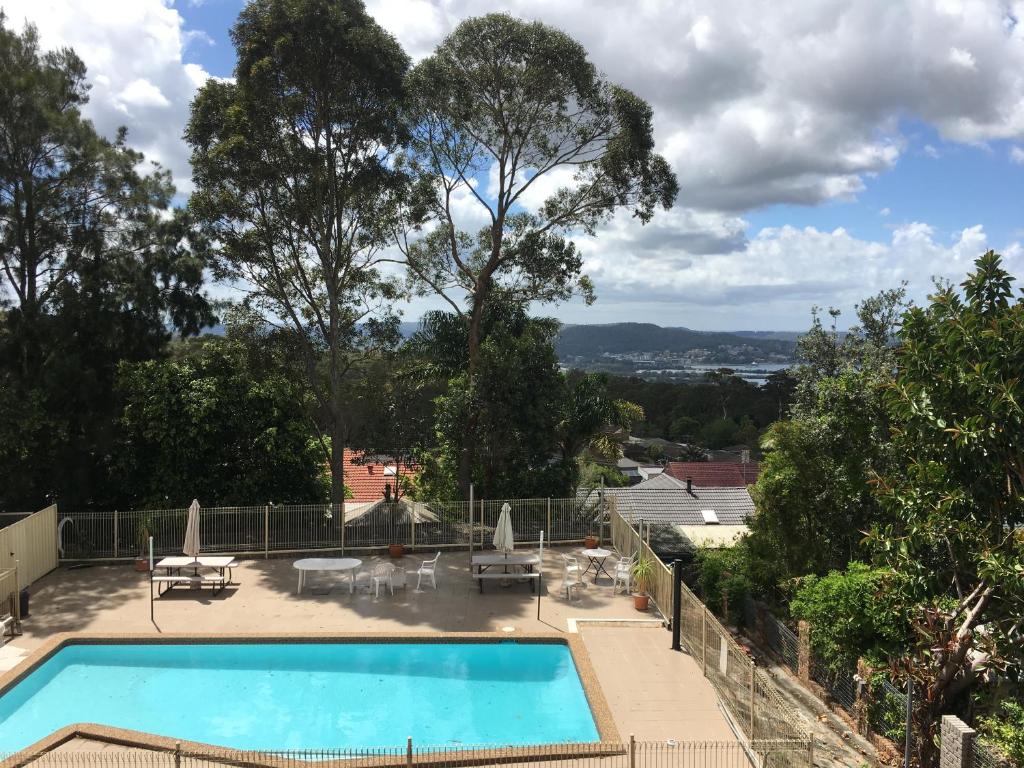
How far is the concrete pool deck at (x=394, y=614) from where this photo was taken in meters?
11.5

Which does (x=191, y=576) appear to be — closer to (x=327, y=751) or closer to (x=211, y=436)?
(x=211, y=436)

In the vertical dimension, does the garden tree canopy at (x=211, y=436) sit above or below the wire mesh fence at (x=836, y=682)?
above

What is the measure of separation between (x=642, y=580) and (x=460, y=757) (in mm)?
6664

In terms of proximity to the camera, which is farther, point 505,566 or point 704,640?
point 505,566

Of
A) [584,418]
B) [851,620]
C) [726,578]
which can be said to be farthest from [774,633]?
[584,418]

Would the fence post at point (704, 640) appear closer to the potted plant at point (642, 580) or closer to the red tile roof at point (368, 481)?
the potted plant at point (642, 580)

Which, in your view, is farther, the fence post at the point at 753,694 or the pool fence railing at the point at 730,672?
the fence post at the point at 753,694

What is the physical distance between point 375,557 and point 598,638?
6.79 metres

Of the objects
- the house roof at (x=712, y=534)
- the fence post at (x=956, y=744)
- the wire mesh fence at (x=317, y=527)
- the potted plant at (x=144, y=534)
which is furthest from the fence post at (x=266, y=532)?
the fence post at (x=956, y=744)

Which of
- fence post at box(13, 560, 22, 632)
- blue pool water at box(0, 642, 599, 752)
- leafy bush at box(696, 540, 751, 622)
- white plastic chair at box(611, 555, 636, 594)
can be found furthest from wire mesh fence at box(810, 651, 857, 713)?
fence post at box(13, 560, 22, 632)

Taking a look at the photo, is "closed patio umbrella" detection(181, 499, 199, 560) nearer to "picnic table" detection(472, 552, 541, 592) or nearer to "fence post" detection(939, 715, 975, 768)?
"picnic table" detection(472, 552, 541, 592)

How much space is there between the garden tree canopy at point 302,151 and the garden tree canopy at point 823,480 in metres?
11.9

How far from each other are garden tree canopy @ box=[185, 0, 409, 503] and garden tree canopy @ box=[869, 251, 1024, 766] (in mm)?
15855

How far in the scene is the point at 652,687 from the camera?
11234mm
